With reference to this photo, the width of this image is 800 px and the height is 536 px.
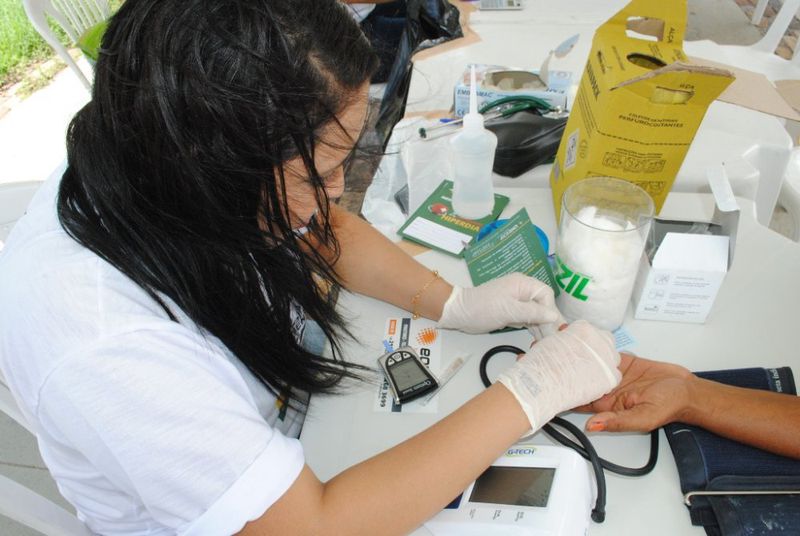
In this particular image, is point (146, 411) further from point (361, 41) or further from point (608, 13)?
point (608, 13)

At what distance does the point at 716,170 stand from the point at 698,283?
190mm

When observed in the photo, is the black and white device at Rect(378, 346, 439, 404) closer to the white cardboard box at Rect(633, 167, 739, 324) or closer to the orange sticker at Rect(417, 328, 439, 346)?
the orange sticker at Rect(417, 328, 439, 346)

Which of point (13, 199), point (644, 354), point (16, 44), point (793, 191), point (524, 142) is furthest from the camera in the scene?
point (16, 44)

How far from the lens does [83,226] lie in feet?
2.00

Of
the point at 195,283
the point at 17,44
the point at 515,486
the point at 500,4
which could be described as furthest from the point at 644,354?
the point at 17,44

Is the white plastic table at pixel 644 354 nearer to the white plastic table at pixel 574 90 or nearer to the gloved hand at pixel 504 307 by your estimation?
the gloved hand at pixel 504 307

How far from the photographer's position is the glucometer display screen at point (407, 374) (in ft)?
2.74

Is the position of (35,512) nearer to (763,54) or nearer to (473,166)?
(473,166)

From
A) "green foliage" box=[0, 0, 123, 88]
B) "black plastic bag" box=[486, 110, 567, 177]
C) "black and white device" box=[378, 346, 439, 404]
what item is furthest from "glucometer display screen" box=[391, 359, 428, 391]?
"green foliage" box=[0, 0, 123, 88]

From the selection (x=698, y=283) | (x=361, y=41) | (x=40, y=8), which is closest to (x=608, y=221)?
(x=698, y=283)

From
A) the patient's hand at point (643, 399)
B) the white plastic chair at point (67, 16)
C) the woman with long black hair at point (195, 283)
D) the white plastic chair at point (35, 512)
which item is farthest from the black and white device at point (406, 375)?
the white plastic chair at point (67, 16)

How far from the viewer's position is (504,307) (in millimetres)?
889

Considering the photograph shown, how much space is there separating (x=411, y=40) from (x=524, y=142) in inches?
25.1

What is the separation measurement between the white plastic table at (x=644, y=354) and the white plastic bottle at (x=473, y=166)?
14cm
